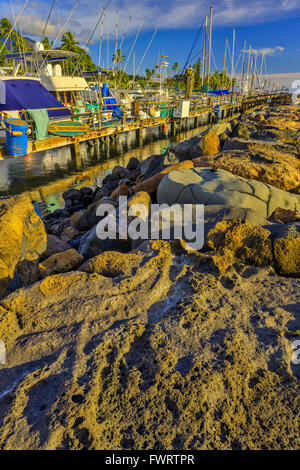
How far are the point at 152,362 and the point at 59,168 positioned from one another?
15.6 meters

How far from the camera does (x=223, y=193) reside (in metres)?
4.23

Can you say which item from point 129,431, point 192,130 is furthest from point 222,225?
point 192,130

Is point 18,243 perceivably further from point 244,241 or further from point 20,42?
point 20,42

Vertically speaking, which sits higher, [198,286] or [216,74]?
[216,74]

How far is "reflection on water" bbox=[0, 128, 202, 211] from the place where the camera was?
12.5m

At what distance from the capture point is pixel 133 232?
12.7 ft

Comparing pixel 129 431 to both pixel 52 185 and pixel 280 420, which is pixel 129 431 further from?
pixel 52 185

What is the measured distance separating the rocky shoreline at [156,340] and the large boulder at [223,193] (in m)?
0.37

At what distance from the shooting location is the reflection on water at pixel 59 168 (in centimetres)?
1255

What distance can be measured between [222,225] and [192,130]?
30280 mm

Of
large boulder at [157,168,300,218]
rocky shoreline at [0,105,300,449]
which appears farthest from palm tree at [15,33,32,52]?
rocky shoreline at [0,105,300,449]

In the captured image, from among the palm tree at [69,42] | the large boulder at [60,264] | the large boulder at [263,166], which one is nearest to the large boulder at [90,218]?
the large boulder at [263,166]

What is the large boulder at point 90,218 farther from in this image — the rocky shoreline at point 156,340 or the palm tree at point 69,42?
the palm tree at point 69,42

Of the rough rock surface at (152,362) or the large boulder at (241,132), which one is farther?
the large boulder at (241,132)
